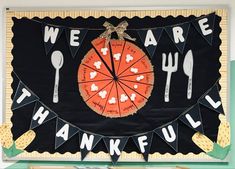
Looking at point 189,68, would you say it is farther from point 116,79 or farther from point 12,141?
point 12,141

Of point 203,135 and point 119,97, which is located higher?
point 119,97

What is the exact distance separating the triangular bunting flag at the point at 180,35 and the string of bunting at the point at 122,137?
345mm

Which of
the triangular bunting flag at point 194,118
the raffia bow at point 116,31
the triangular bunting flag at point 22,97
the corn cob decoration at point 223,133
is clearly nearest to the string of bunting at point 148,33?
the raffia bow at point 116,31

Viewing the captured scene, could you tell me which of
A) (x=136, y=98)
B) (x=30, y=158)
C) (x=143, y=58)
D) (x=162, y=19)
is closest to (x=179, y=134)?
(x=136, y=98)

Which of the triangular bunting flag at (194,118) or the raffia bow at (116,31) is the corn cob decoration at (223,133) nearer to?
the triangular bunting flag at (194,118)

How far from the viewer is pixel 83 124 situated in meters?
2.38

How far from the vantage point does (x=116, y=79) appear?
237 cm

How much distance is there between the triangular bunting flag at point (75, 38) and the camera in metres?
2.40

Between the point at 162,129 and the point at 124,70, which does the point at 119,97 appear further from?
the point at 162,129

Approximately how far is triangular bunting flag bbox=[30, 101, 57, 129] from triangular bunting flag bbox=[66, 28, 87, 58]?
0.41 meters

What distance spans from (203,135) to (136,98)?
0.51 metres

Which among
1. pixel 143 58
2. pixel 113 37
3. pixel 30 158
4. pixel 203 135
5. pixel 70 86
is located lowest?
pixel 30 158

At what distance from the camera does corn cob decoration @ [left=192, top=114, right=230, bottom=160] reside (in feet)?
7.64

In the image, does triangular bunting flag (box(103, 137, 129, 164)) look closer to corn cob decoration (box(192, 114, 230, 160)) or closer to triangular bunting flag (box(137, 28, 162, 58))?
corn cob decoration (box(192, 114, 230, 160))
